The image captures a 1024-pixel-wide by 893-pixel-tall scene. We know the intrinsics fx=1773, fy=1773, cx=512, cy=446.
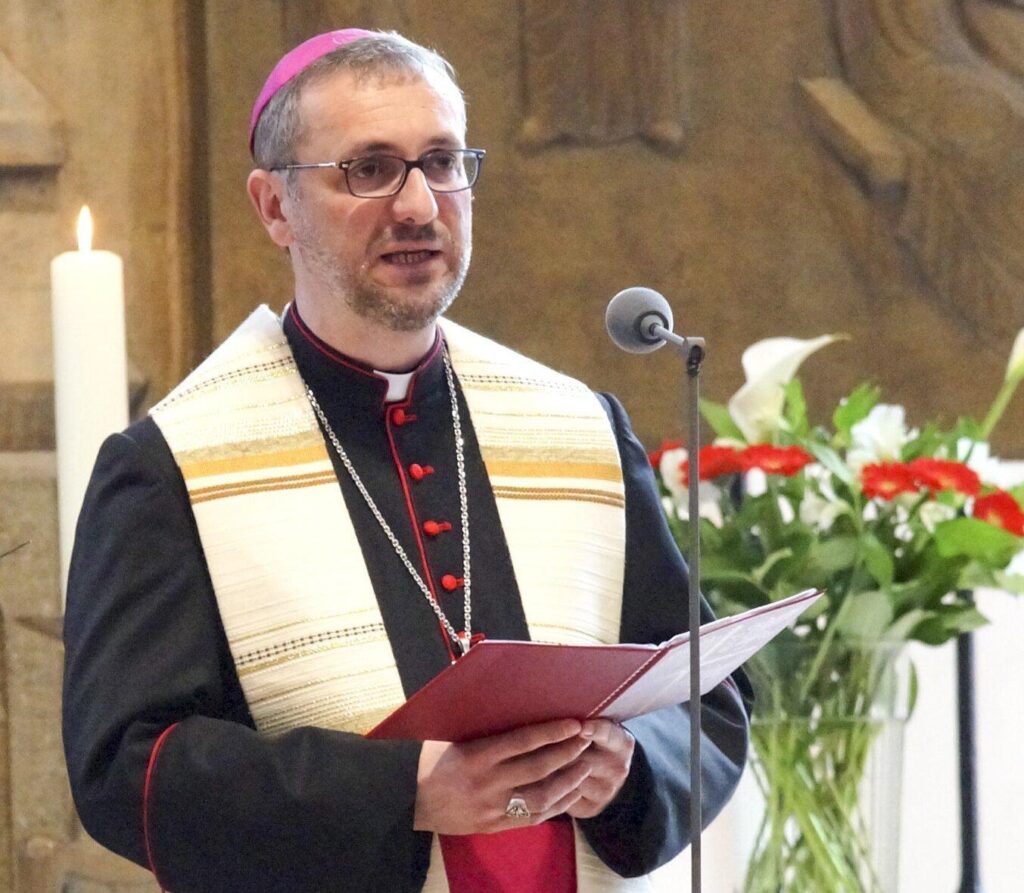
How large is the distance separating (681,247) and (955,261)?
66cm

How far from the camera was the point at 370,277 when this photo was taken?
2471 mm

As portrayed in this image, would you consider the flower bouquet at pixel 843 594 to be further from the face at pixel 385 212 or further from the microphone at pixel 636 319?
the microphone at pixel 636 319

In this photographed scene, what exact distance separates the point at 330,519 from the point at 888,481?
1224mm

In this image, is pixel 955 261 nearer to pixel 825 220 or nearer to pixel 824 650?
pixel 825 220

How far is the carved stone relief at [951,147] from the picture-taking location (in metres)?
4.24

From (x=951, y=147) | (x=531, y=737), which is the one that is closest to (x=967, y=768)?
(x=951, y=147)

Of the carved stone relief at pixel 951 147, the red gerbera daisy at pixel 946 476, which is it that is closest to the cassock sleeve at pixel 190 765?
the red gerbera daisy at pixel 946 476

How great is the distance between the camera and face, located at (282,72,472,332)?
96.8 inches

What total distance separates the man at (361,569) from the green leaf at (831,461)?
665 millimetres

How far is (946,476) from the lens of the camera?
3.28 metres

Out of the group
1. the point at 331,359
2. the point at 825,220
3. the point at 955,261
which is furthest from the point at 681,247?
the point at 331,359

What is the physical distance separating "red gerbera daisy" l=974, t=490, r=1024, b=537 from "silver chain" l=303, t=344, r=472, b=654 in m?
1.12

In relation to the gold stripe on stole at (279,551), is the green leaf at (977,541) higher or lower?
lower

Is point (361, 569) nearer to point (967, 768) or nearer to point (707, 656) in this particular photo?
point (707, 656)
